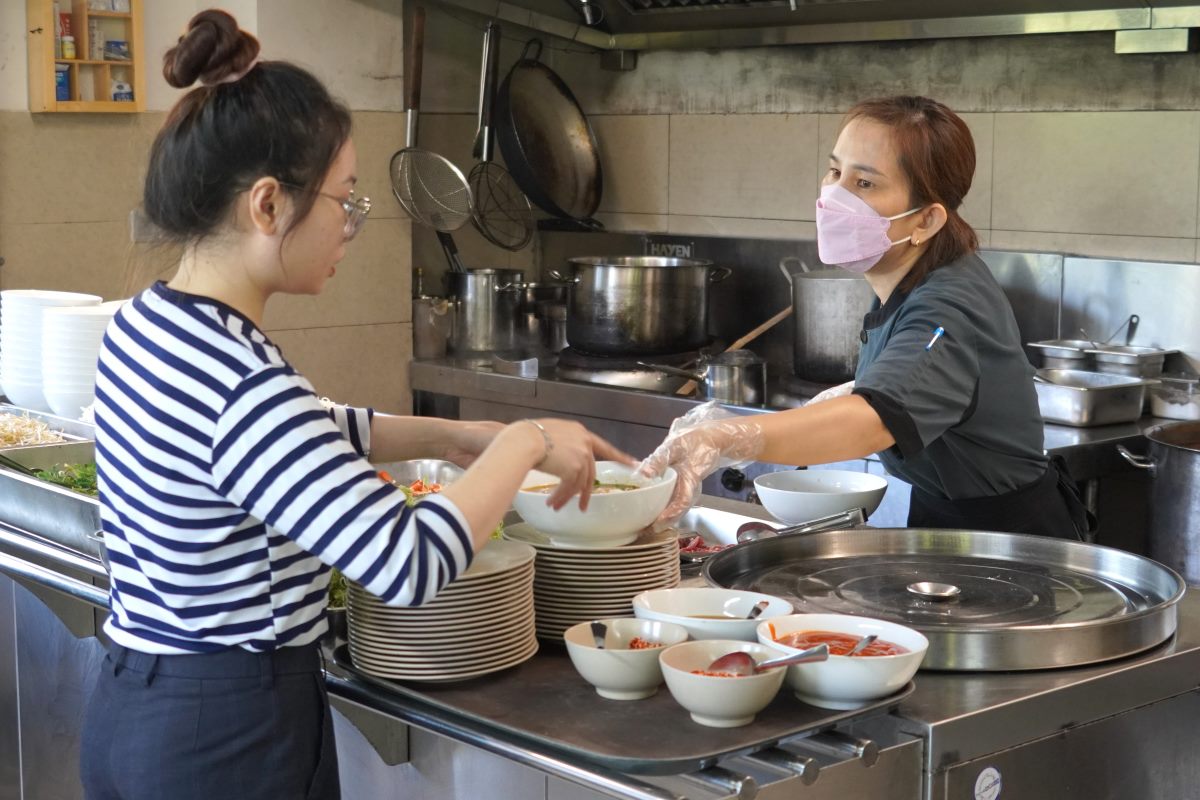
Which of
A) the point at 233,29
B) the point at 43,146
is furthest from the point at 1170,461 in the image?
the point at 43,146

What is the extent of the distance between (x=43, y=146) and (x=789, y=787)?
11.3 feet

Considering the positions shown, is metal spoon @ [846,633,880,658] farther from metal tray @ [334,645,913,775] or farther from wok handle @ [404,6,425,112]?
wok handle @ [404,6,425,112]

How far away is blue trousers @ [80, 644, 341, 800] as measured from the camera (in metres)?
1.46

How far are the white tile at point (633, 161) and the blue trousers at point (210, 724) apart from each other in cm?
368

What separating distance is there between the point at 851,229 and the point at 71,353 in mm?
1749

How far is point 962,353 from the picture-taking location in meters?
2.12

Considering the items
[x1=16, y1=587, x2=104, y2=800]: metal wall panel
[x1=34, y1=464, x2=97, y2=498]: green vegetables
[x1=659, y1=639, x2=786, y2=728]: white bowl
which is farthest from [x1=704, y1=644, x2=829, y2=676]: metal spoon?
[x1=16, y1=587, x2=104, y2=800]: metal wall panel

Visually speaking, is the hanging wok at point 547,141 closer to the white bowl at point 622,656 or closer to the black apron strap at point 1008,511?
the black apron strap at point 1008,511

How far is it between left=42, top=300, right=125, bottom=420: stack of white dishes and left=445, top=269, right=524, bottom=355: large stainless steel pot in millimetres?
1752

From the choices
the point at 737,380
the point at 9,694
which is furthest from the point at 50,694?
the point at 737,380

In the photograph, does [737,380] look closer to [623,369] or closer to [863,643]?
[623,369]

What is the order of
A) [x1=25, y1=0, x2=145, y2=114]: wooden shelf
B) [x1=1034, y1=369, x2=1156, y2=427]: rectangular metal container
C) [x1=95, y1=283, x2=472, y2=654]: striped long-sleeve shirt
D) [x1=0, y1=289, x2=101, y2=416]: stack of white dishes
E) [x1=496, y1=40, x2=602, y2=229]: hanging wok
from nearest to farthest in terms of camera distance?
1. [x1=95, y1=283, x2=472, y2=654]: striped long-sleeve shirt
2. [x1=0, y1=289, x2=101, y2=416]: stack of white dishes
3. [x1=1034, y1=369, x2=1156, y2=427]: rectangular metal container
4. [x1=25, y1=0, x2=145, y2=114]: wooden shelf
5. [x1=496, y1=40, x2=602, y2=229]: hanging wok

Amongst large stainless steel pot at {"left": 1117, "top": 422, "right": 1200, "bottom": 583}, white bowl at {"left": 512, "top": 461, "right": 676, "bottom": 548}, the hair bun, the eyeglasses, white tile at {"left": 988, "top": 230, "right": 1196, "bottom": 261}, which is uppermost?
the hair bun

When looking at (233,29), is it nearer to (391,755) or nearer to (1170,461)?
(391,755)
